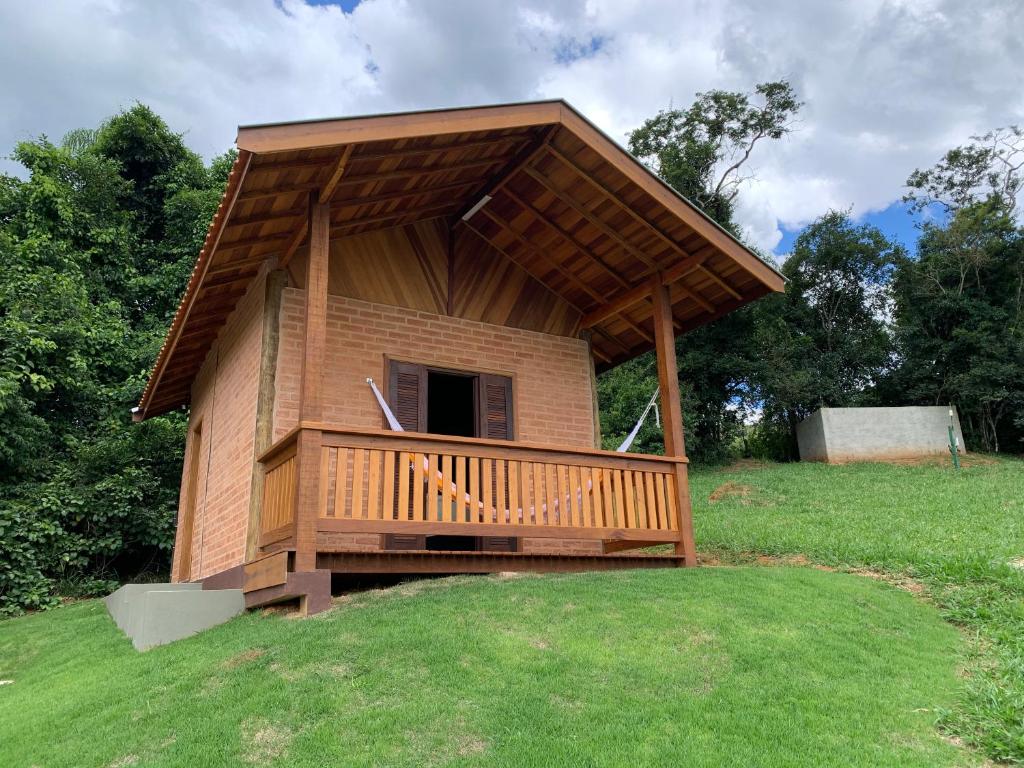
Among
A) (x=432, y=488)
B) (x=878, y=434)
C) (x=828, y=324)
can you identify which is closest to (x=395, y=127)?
(x=432, y=488)

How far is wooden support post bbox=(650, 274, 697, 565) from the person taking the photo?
Answer: 310 inches

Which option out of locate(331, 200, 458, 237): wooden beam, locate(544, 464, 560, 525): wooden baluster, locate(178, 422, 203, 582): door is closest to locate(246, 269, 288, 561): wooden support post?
locate(331, 200, 458, 237): wooden beam

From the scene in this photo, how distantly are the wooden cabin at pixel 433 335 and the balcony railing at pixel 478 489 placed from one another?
0.07 feet

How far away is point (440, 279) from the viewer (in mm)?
9016

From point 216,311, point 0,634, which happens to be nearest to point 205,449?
point 216,311

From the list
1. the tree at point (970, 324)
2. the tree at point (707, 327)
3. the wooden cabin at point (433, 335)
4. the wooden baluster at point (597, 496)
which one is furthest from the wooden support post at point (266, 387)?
the tree at point (970, 324)

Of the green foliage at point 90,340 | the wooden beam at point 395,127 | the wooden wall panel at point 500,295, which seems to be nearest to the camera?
the wooden beam at point 395,127

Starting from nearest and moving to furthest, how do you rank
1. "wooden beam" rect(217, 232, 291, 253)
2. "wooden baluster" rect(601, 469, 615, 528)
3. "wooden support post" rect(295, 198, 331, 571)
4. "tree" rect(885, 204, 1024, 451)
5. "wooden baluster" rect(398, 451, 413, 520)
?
"wooden support post" rect(295, 198, 331, 571)
"wooden baluster" rect(398, 451, 413, 520)
"wooden beam" rect(217, 232, 291, 253)
"wooden baluster" rect(601, 469, 615, 528)
"tree" rect(885, 204, 1024, 451)

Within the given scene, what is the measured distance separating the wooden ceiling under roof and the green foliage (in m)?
5.33

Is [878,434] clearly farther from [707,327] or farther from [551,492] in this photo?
[551,492]

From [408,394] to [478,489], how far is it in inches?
71.9

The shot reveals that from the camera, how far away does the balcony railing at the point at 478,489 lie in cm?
629

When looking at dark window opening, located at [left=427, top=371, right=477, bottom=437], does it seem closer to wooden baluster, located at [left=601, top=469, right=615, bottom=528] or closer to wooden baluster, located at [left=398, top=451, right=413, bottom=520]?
wooden baluster, located at [left=601, top=469, right=615, bottom=528]

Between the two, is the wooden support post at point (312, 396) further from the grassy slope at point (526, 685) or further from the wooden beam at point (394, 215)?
the wooden beam at point (394, 215)
